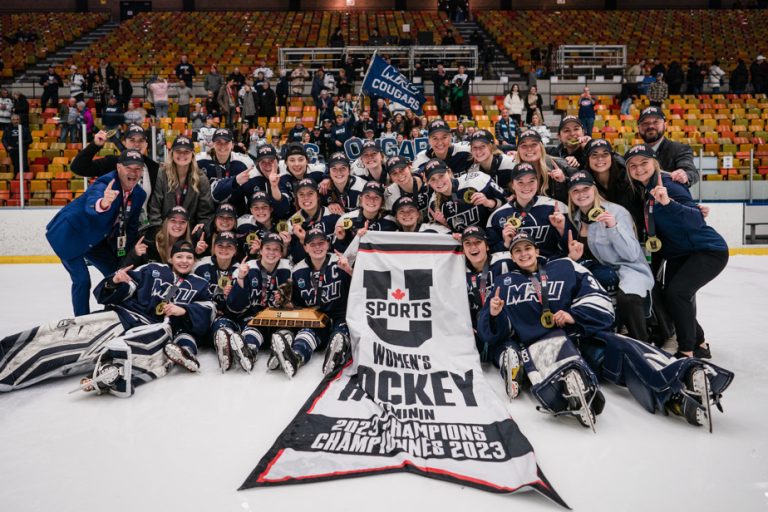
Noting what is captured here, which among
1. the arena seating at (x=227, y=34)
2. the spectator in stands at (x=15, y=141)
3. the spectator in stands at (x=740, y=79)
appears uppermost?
the arena seating at (x=227, y=34)

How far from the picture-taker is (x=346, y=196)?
4965 mm

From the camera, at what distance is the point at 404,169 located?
4535 millimetres

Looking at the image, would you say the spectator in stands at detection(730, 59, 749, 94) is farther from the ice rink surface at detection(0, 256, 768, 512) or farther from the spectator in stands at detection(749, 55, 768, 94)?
the ice rink surface at detection(0, 256, 768, 512)

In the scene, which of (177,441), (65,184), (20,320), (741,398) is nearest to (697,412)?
(741,398)

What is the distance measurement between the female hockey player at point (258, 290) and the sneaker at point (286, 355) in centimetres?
31

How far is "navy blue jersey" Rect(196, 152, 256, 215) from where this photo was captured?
16.6 feet

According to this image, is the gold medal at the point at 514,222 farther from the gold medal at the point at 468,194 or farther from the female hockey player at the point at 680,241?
the female hockey player at the point at 680,241

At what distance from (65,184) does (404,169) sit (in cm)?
732

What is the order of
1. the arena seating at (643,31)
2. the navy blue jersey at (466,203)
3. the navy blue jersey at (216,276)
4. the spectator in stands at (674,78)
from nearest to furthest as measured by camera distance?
the navy blue jersey at (216,276) < the navy blue jersey at (466,203) < the spectator in stands at (674,78) < the arena seating at (643,31)

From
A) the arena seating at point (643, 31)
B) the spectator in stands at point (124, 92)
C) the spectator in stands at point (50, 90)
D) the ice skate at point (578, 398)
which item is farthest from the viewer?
the arena seating at point (643, 31)

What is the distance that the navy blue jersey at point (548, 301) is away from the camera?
3.36 metres

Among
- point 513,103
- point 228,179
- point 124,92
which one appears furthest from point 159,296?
point 124,92

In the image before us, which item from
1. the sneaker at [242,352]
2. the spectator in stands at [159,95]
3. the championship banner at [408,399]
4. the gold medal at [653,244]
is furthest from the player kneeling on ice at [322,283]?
the spectator in stands at [159,95]

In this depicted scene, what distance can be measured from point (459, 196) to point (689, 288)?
1.71 metres
